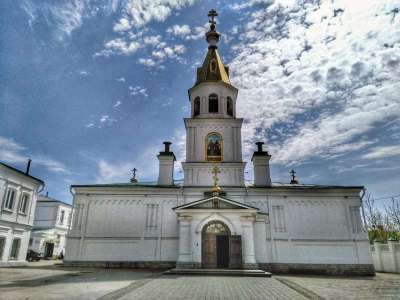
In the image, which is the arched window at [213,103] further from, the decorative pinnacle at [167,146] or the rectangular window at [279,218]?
the rectangular window at [279,218]

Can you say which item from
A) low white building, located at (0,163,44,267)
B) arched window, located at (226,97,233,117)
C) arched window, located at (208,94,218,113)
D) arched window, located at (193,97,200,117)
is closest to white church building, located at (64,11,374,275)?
arched window, located at (193,97,200,117)

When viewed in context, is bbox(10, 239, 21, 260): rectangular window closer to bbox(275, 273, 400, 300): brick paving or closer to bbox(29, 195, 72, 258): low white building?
bbox(29, 195, 72, 258): low white building

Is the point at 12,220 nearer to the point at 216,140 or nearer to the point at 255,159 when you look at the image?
the point at 216,140

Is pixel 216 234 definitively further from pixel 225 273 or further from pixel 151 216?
pixel 151 216

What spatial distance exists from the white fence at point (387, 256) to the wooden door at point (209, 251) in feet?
43.4

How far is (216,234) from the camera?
1955 centimetres

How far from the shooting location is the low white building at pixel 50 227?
116 feet

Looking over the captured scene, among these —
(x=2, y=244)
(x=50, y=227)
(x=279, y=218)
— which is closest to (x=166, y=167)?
(x=279, y=218)

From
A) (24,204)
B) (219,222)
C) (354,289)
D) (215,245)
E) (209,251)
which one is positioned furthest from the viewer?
(24,204)

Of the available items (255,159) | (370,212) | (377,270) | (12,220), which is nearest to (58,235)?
(12,220)

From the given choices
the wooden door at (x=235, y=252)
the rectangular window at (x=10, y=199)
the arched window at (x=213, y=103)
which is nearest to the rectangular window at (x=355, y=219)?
the wooden door at (x=235, y=252)

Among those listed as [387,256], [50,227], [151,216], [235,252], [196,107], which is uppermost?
[196,107]

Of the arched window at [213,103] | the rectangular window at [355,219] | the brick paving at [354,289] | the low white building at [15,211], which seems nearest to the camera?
the brick paving at [354,289]

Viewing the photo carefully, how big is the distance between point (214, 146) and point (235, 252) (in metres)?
9.33
